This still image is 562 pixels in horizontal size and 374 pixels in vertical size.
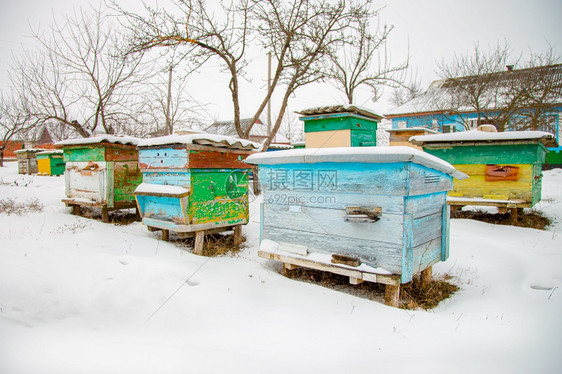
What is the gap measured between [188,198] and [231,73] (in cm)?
439

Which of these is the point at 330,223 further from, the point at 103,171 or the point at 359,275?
the point at 103,171

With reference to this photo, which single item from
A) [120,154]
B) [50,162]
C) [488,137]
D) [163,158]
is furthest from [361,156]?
[50,162]

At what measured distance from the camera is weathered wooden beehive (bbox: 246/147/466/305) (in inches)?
108

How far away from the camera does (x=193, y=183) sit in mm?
4234

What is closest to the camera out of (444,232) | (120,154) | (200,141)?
(444,232)

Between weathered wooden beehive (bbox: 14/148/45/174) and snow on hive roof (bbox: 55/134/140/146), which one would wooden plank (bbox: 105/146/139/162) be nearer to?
snow on hive roof (bbox: 55/134/140/146)

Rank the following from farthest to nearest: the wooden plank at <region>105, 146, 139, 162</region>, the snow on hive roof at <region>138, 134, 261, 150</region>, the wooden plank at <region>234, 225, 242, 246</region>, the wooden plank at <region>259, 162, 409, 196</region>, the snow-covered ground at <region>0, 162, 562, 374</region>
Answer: the wooden plank at <region>105, 146, 139, 162</region>, the wooden plank at <region>234, 225, 242, 246</region>, the snow on hive roof at <region>138, 134, 261, 150</region>, the wooden plank at <region>259, 162, 409, 196</region>, the snow-covered ground at <region>0, 162, 562, 374</region>

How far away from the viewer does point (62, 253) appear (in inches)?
130

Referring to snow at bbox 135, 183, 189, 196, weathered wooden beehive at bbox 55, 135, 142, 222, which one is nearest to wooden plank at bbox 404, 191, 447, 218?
snow at bbox 135, 183, 189, 196

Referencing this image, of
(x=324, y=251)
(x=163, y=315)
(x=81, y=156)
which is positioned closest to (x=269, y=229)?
(x=324, y=251)

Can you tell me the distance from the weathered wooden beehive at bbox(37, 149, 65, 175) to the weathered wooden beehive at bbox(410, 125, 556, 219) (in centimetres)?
1650

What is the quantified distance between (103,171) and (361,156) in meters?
4.77

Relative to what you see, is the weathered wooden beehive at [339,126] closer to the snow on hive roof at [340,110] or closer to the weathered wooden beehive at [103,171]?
the snow on hive roof at [340,110]

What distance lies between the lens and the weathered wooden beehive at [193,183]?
4195mm
